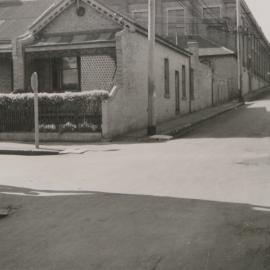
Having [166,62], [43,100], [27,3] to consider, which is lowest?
[43,100]

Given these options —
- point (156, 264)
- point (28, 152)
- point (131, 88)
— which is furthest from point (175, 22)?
point (156, 264)

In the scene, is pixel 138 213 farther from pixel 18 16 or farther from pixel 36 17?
pixel 18 16

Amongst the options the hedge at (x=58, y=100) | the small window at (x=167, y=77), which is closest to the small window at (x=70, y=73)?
the small window at (x=167, y=77)

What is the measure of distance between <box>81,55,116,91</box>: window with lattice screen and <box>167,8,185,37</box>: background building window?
2727 cm

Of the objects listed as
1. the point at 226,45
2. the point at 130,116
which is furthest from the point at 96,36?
the point at 226,45

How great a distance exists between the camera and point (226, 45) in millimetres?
54062

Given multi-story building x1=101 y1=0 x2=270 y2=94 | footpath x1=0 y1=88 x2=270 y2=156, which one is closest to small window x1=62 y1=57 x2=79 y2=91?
footpath x1=0 y1=88 x2=270 y2=156

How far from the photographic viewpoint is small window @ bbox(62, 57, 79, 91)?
2648 centimetres

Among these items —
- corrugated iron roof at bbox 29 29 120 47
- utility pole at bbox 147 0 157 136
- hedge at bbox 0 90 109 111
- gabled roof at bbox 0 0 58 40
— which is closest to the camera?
hedge at bbox 0 90 109 111

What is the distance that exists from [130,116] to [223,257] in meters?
17.6

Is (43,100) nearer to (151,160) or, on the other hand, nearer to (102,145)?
(102,145)

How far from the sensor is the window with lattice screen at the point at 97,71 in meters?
25.8

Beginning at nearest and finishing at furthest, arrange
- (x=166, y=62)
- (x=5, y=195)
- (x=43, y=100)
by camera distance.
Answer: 1. (x=5, y=195)
2. (x=43, y=100)
3. (x=166, y=62)

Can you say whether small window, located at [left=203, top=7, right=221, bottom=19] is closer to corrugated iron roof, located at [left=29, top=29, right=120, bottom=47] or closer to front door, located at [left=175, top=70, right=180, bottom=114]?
front door, located at [left=175, top=70, right=180, bottom=114]
